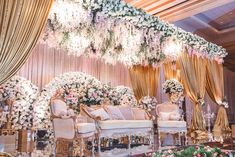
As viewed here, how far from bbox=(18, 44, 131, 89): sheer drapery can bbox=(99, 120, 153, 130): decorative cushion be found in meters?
2.36

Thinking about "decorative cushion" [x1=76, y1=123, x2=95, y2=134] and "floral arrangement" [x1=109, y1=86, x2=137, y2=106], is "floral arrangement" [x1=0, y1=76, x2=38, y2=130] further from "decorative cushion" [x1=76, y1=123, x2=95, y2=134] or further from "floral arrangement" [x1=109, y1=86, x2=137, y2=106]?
"floral arrangement" [x1=109, y1=86, x2=137, y2=106]

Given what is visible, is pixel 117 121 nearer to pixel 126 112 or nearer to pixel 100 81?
pixel 126 112

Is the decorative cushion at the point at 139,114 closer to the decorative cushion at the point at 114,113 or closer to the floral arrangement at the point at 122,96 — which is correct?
the decorative cushion at the point at 114,113

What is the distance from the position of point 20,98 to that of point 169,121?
3.67m

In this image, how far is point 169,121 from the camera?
6.58 m

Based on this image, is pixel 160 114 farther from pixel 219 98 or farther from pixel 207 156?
pixel 207 156

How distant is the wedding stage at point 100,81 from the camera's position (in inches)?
190

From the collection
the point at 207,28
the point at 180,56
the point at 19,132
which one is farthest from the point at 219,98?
the point at 19,132

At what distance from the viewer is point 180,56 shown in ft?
23.6

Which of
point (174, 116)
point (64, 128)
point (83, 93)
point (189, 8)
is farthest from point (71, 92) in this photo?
point (189, 8)

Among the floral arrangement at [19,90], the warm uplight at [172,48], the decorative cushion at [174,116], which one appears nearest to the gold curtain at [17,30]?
the floral arrangement at [19,90]

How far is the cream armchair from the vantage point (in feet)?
21.2

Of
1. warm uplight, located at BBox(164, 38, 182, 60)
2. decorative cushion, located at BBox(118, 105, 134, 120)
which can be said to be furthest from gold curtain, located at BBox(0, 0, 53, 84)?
warm uplight, located at BBox(164, 38, 182, 60)

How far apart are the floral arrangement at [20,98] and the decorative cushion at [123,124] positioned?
2011 mm
